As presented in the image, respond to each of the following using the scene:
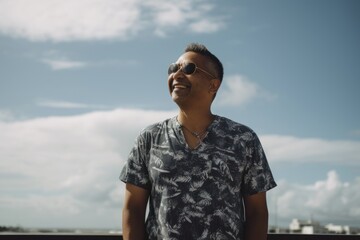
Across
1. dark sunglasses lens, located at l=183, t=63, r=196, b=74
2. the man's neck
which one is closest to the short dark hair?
dark sunglasses lens, located at l=183, t=63, r=196, b=74

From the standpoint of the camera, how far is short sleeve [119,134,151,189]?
2.82 m

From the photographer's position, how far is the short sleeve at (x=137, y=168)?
2824 millimetres

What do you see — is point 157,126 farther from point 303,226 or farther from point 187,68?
point 303,226

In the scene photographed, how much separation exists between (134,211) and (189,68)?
94 centimetres

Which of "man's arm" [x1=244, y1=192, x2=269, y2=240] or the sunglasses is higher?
the sunglasses

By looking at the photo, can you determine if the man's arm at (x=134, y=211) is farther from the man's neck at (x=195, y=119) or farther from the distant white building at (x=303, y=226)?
the distant white building at (x=303, y=226)

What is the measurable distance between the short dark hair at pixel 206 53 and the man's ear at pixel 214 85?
4 centimetres

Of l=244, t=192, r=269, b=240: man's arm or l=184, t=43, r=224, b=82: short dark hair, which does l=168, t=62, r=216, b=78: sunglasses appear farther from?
l=244, t=192, r=269, b=240: man's arm

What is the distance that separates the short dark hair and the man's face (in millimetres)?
50

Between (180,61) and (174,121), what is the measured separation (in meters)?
0.38

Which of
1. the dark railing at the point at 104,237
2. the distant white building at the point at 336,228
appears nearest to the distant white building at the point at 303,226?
the distant white building at the point at 336,228

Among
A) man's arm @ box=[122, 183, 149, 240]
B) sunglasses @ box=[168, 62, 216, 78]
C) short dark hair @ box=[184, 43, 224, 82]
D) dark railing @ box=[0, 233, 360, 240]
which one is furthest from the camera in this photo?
dark railing @ box=[0, 233, 360, 240]

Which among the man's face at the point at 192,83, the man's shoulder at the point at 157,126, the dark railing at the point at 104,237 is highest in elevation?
the man's face at the point at 192,83

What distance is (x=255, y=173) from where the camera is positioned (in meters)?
2.84
